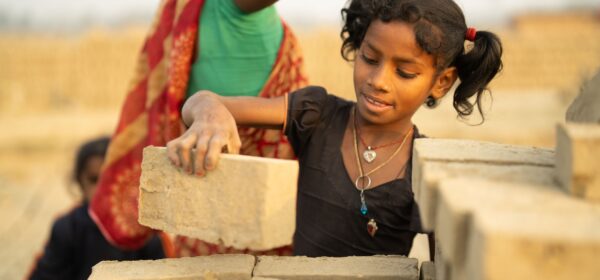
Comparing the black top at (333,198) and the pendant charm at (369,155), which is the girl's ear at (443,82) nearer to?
the black top at (333,198)

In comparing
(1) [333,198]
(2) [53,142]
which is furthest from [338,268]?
(2) [53,142]

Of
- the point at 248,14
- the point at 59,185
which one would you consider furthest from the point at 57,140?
the point at 248,14

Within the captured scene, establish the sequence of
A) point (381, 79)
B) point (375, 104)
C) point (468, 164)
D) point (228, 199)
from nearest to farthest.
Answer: point (468, 164)
point (228, 199)
point (381, 79)
point (375, 104)

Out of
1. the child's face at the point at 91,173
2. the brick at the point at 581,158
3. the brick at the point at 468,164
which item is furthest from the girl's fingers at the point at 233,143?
the child's face at the point at 91,173

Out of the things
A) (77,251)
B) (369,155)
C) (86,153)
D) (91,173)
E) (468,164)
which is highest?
(468,164)

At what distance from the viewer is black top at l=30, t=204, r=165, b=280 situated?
4277mm

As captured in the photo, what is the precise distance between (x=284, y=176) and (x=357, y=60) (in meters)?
0.78

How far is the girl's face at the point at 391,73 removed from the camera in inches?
98.9

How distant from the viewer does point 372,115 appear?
2658 mm

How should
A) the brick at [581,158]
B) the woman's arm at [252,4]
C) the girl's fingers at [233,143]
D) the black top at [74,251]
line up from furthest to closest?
the black top at [74,251], the woman's arm at [252,4], the girl's fingers at [233,143], the brick at [581,158]

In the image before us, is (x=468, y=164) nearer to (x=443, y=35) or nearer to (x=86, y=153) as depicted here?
(x=443, y=35)

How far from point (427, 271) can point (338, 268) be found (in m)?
0.30

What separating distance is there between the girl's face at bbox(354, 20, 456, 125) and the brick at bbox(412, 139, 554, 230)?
0.36 m

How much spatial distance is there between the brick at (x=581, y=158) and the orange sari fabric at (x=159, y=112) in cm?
155
